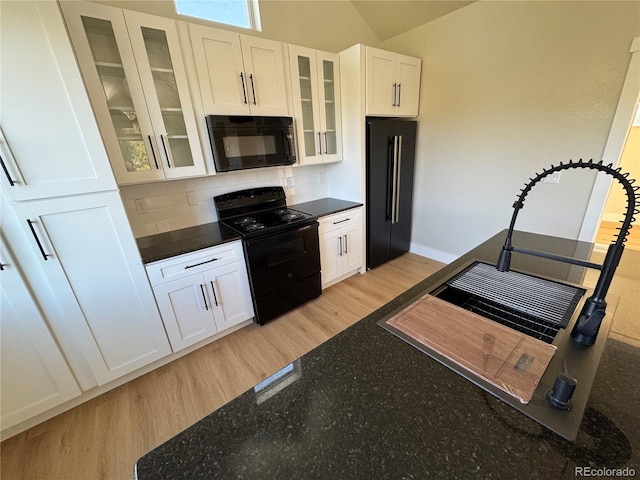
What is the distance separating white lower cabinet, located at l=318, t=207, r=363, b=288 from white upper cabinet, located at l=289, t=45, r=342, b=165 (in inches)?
25.1

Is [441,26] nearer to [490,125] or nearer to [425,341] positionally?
[490,125]

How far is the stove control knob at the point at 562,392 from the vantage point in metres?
0.56

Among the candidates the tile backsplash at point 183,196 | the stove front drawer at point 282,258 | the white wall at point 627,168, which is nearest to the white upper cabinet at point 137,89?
the tile backsplash at point 183,196

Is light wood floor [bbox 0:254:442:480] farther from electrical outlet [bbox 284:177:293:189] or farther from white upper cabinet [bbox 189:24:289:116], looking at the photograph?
white upper cabinet [bbox 189:24:289:116]

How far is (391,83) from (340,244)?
176cm

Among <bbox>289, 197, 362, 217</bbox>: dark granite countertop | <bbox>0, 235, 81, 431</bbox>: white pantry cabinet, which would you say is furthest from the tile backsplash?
<bbox>0, 235, 81, 431</bbox>: white pantry cabinet

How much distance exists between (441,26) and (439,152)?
124 cm

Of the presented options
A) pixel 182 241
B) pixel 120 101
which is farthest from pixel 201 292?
pixel 120 101

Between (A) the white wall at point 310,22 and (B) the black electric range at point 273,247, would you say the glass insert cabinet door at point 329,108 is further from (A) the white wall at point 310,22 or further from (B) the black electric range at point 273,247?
(B) the black electric range at point 273,247

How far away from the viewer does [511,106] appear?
2469 millimetres

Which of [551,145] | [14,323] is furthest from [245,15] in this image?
[551,145]

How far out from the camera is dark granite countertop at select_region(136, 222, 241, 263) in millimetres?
1787

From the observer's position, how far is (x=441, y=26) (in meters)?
2.73

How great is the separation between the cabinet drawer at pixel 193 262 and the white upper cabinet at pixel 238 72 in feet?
3.44
